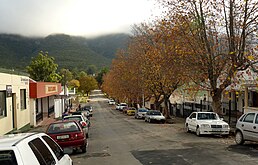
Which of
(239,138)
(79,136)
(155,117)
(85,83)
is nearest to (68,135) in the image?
(79,136)

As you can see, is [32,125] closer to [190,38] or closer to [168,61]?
[168,61]

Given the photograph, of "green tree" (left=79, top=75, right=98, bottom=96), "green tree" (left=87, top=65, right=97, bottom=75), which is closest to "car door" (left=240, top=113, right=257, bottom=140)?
"green tree" (left=79, top=75, right=98, bottom=96)

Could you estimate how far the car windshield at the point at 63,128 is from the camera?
15117mm

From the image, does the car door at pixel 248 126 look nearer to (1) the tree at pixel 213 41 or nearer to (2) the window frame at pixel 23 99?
(1) the tree at pixel 213 41

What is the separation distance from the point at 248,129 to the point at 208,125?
17.0ft

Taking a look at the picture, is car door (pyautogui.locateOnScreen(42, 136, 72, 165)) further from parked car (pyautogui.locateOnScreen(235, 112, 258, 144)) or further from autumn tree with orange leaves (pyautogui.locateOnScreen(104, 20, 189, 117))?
autumn tree with orange leaves (pyautogui.locateOnScreen(104, 20, 189, 117))

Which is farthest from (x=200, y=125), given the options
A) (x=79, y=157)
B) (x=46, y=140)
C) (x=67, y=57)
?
(x=67, y=57)

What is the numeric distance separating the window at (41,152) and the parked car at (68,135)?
28.8ft

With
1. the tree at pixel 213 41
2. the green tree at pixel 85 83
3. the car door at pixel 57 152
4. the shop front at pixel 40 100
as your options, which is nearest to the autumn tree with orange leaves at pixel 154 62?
the tree at pixel 213 41

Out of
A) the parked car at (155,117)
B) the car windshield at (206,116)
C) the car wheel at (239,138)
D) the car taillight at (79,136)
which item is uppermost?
the car windshield at (206,116)

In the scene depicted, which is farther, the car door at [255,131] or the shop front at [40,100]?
the shop front at [40,100]

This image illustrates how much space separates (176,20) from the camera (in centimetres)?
2266

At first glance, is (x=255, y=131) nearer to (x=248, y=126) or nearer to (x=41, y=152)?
(x=248, y=126)

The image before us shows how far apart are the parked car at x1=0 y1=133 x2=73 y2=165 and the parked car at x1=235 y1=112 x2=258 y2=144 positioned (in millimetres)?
10678
